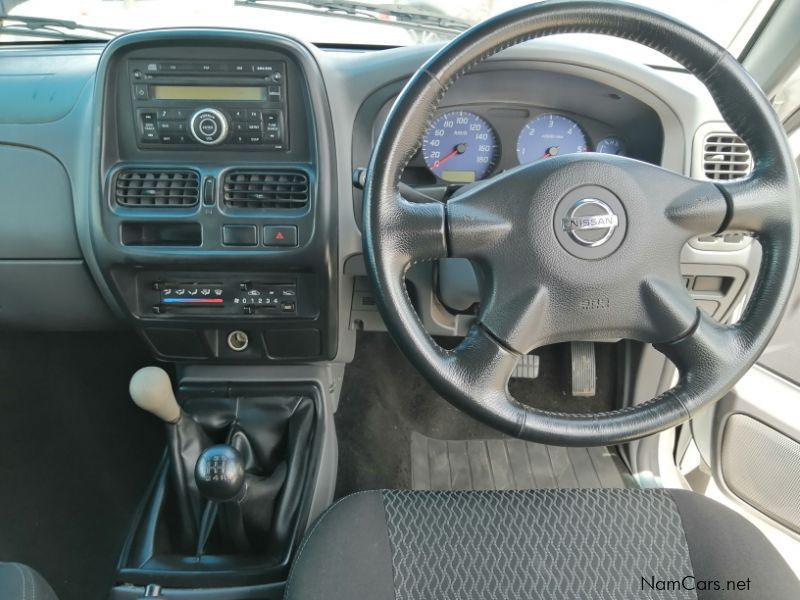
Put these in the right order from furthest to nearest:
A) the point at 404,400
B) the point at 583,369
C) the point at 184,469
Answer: the point at 404,400 < the point at 583,369 < the point at 184,469

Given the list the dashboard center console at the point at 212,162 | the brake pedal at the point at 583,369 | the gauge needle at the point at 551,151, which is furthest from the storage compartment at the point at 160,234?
the brake pedal at the point at 583,369

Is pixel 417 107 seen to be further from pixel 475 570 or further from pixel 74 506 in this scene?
pixel 74 506

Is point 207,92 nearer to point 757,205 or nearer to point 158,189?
point 158,189

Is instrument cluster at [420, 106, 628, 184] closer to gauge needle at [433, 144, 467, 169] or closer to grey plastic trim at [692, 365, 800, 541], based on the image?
gauge needle at [433, 144, 467, 169]

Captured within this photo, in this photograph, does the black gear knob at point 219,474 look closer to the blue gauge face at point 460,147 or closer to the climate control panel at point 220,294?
the climate control panel at point 220,294

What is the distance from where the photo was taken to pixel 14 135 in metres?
1.25

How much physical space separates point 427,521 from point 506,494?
15 cm

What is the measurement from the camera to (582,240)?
2.93ft

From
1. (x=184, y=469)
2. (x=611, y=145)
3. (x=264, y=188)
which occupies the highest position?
(x=611, y=145)

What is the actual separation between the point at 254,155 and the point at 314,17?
382mm

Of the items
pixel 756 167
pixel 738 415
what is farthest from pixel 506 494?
pixel 738 415

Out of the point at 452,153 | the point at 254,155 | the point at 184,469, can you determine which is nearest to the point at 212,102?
the point at 254,155

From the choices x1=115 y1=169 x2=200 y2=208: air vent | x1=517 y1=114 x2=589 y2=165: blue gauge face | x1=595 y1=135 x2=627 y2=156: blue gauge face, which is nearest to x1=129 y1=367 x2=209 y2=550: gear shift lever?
x1=115 y1=169 x2=200 y2=208: air vent

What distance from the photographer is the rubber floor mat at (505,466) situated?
173cm
